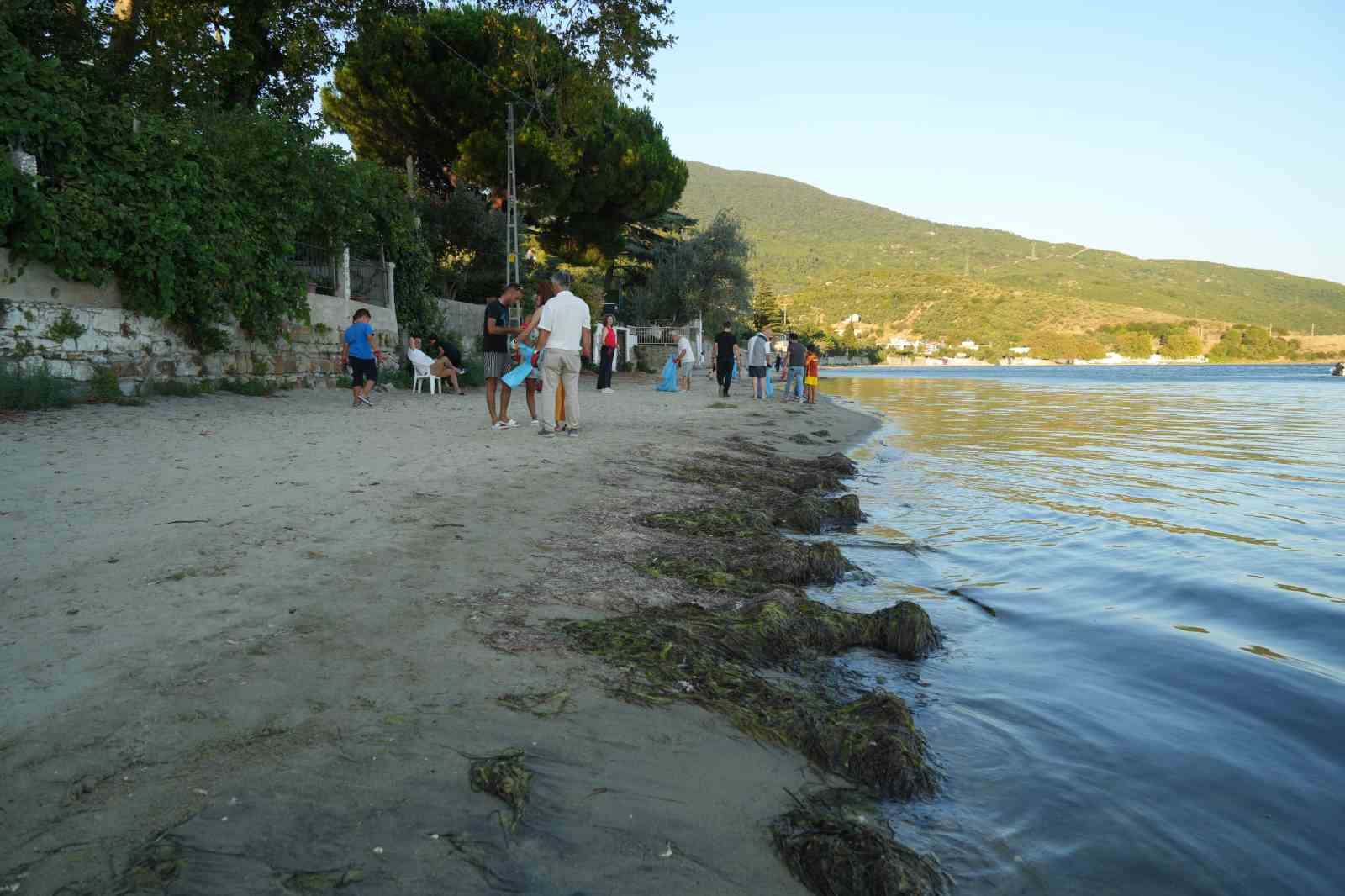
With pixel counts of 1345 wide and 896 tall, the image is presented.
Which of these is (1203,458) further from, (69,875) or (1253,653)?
(69,875)

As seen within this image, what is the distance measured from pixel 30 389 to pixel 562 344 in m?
5.78

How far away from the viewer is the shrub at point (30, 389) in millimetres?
8852

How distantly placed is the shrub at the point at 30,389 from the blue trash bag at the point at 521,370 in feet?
16.4

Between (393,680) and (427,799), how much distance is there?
77 centimetres

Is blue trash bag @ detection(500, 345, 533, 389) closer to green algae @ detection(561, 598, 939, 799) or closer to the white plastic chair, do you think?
green algae @ detection(561, 598, 939, 799)

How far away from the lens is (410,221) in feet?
62.2

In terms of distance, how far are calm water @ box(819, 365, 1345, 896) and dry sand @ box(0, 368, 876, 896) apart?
83 centimetres

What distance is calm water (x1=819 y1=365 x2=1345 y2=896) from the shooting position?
2590mm

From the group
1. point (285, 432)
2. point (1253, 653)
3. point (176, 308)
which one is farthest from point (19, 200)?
point (1253, 653)

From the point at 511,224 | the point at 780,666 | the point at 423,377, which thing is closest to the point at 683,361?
the point at 511,224

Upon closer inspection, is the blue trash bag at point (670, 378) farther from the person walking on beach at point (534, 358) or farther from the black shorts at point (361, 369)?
the person walking on beach at point (534, 358)

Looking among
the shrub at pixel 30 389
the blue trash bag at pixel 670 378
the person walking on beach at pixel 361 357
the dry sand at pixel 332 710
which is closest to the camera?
the dry sand at pixel 332 710

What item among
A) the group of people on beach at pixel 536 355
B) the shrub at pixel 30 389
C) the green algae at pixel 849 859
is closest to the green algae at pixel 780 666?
the green algae at pixel 849 859

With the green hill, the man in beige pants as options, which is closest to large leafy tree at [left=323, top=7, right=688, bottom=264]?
the man in beige pants
